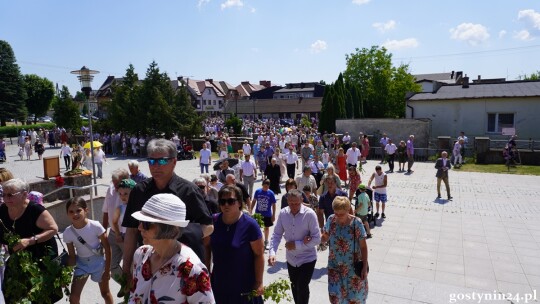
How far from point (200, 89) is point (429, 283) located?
94840mm

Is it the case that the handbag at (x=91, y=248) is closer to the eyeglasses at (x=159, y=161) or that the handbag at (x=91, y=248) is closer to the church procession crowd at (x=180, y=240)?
the church procession crowd at (x=180, y=240)

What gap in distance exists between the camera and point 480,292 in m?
6.22

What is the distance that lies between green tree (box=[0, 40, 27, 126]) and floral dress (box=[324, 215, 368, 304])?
6194 cm

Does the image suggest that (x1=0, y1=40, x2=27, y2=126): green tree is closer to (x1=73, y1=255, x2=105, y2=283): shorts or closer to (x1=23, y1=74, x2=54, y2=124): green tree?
(x1=23, y1=74, x2=54, y2=124): green tree

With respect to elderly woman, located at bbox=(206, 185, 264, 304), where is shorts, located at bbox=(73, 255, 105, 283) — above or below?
below

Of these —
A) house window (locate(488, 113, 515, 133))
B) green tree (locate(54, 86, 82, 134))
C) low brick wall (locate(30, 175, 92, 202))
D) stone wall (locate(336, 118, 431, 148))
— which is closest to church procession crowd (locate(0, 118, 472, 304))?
low brick wall (locate(30, 175, 92, 202))

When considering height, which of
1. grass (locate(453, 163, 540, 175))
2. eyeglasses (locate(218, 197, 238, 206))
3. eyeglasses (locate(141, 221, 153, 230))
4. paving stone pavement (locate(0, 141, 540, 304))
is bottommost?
paving stone pavement (locate(0, 141, 540, 304))

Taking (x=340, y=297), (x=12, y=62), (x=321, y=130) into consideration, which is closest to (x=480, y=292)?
(x=340, y=297)

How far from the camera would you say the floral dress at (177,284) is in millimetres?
2398

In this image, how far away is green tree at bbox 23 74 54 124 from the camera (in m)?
64.6

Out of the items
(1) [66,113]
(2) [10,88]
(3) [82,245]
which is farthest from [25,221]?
(2) [10,88]

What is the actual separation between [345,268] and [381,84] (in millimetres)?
47166

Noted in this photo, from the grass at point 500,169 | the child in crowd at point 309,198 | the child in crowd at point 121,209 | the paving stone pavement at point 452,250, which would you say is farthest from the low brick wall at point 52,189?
the grass at point 500,169

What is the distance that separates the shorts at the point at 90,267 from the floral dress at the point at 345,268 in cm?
294
